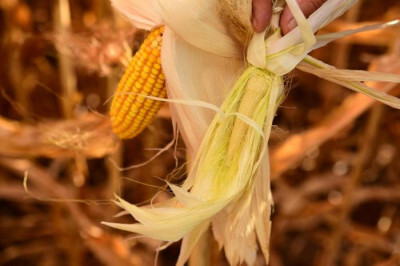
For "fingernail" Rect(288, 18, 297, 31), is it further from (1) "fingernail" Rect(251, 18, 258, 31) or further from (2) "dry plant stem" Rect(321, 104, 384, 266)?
(2) "dry plant stem" Rect(321, 104, 384, 266)

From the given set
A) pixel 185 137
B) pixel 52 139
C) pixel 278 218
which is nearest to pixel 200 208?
pixel 185 137

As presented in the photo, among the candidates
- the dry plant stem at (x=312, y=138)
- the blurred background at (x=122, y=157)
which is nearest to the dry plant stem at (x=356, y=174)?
the blurred background at (x=122, y=157)

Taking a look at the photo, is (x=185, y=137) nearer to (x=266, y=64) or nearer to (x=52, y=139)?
(x=266, y=64)

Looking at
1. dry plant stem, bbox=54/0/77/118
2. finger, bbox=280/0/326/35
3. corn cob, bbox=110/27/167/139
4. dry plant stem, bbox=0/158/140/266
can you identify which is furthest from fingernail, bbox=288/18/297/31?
dry plant stem, bbox=54/0/77/118

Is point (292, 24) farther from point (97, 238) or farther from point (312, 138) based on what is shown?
point (97, 238)

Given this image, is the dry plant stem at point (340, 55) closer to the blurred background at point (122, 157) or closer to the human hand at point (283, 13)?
the blurred background at point (122, 157)

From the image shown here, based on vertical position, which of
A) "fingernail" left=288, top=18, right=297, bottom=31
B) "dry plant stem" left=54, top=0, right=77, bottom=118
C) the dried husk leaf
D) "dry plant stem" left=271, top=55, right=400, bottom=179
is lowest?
"dry plant stem" left=54, top=0, right=77, bottom=118

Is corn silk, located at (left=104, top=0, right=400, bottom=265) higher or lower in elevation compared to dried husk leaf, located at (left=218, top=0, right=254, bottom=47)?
lower

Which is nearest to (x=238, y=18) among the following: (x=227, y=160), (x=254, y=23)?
(x=254, y=23)
